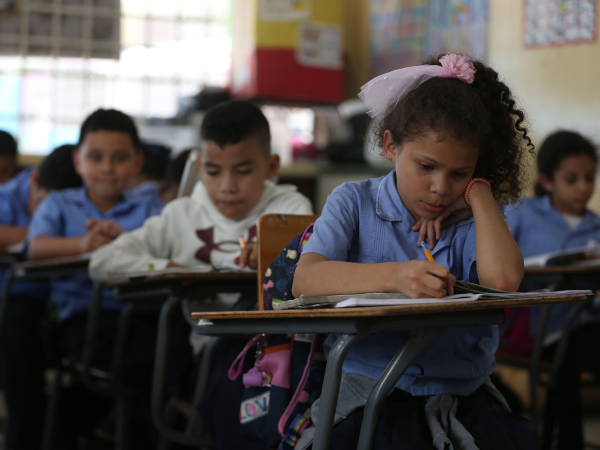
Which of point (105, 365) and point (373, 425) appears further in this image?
point (105, 365)

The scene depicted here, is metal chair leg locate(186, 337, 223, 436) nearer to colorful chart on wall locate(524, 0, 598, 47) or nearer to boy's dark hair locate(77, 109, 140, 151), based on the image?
boy's dark hair locate(77, 109, 140, 151)

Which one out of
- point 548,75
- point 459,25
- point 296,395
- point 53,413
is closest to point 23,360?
point 53,413

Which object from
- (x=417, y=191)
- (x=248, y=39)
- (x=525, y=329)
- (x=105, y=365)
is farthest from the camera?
(x=248, y=39)

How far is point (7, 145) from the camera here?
3299 mm

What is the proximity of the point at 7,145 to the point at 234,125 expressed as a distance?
1960 mm

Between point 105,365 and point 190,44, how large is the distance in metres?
3.93

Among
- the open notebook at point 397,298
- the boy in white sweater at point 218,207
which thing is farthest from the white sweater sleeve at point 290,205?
the open notebook at point 397,298

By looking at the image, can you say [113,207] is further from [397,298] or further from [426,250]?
[397,298]

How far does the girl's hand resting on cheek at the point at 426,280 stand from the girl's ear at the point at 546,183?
183 cm

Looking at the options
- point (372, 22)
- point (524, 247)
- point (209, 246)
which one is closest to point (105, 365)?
point (209, 246)

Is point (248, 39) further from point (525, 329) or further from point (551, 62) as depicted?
point (525, 329)

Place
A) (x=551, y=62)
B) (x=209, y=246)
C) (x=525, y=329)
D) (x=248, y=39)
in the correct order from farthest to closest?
(x=248, y=39)
(x=551, y=62)
(x=525, y=329)
(x=209, y=246)

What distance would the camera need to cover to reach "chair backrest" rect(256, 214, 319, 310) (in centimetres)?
135

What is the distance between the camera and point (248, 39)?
4.90m
